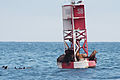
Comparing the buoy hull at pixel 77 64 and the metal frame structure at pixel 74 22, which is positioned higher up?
the metal frame structure at pixel 74 22

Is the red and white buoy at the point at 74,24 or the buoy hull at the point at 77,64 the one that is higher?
the red and white buoy at the point at 74,24

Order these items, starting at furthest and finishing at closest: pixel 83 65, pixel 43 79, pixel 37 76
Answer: pixel 83 65 < pixel 37 76 < pixel 43 79

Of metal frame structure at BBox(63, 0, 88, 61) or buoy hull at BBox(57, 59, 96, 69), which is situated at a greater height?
metal frame structure at BBox(63, 0, 88, 61)

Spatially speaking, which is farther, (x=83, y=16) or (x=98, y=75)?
(x=83, y=16)

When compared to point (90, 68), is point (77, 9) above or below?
above

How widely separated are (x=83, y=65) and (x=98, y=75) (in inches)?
175

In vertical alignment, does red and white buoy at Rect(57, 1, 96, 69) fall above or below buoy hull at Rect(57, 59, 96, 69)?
above

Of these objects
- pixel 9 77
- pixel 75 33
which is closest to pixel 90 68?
pixel 75 33

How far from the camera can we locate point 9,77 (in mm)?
49719

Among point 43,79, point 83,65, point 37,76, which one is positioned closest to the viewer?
point 43,79

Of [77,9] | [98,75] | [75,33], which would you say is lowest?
[98,75]

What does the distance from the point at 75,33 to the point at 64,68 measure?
6.24 meters

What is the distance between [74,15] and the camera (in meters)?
55.5

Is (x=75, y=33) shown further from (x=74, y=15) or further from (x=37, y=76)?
(x=37, y=76)
